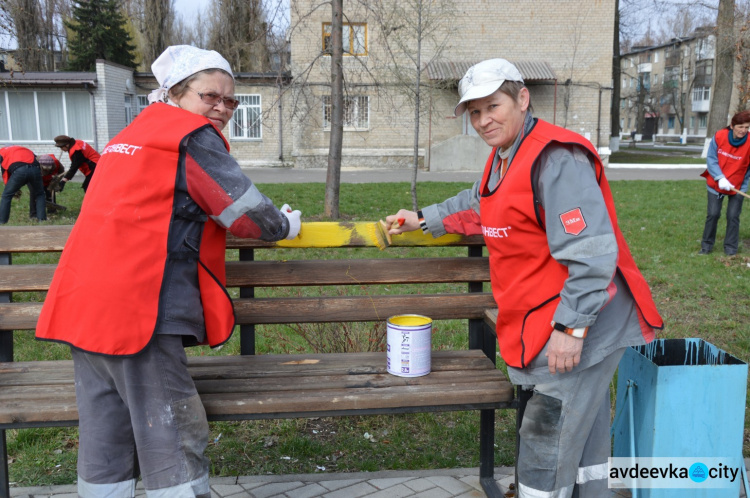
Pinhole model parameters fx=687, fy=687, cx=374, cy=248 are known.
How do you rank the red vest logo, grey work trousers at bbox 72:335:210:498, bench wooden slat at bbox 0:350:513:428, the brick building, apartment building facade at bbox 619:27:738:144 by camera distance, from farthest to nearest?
apartment building facade at bbox 619:27:738:144
the brick building
bench wooden slat at bbox 0:350:513:428
grey work trousers at bbox 72:335:210:498
the red vest logo

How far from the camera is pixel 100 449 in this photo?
92.4 inches

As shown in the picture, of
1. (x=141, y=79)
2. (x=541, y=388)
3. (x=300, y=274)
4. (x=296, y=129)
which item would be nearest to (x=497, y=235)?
(x=541, y=388)

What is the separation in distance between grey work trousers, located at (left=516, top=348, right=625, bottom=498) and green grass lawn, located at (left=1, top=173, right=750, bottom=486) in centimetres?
114

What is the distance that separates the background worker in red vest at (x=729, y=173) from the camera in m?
8.36

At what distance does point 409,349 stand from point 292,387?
0.51m

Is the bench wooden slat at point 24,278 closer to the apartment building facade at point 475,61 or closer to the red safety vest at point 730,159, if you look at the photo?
the red safety vest at point 730,159

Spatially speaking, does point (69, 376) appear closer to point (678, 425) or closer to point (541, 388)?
point (541, 388)

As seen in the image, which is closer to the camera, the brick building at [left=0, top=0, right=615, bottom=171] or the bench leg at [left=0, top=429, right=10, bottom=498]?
the bench leg at [left=0, top=429, right=10, bottom=498]

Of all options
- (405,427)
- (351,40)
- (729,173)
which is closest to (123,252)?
(405,427)

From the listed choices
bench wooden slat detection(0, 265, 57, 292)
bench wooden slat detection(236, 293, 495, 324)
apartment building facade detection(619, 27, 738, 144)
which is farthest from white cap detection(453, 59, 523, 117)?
apartment building facade detection(619, 27, 738, 144)

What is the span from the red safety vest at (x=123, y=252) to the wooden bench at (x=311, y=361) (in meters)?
0.54

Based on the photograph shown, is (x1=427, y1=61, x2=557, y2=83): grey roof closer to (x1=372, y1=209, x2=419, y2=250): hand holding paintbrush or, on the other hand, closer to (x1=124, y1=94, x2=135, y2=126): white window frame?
(x1=124, y1=94, x2=135, y2=126): white window frame

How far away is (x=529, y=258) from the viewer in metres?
2.36

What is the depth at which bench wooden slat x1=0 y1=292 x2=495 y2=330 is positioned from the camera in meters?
3.21
